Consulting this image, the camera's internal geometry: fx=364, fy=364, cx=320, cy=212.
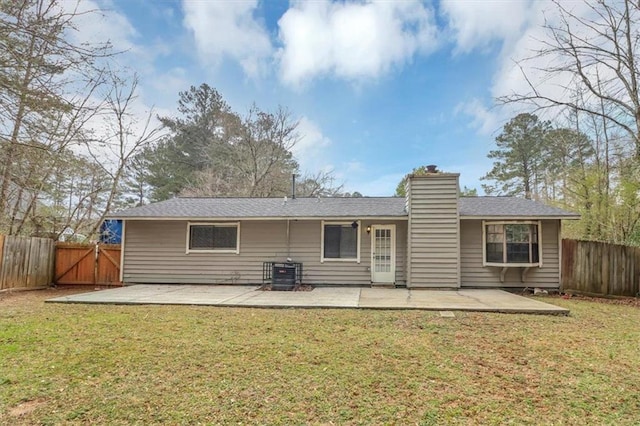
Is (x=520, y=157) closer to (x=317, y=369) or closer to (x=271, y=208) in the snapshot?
(x=271, y=208)

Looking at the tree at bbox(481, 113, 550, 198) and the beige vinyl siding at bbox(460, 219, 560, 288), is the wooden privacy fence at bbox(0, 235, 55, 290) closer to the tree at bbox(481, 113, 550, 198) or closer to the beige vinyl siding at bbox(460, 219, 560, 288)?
the beige vinyl siding at bbox(460, 219, 560, 288)

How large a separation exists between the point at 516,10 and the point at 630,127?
4.55 meters

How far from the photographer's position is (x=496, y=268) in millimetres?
9852

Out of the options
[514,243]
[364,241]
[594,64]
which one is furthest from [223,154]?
[594,64]

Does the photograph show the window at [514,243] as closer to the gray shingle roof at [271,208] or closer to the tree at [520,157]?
the gray shingle roof at [271,208]

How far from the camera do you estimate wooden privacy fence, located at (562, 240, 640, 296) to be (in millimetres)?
9398

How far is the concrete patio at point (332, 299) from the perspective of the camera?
22.8 ft

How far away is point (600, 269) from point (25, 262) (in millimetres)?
15228

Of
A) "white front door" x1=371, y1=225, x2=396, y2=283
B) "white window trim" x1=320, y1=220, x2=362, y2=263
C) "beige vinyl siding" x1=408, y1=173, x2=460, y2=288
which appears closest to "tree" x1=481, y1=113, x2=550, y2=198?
"beige vinyl siding" x1=408, y1=173, x2=460, y2=288

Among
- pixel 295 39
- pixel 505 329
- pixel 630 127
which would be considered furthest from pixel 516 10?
pixel 505 329

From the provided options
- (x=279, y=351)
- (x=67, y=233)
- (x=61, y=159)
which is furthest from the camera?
(x=67, y=233)

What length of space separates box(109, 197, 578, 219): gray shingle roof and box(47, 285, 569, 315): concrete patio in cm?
204

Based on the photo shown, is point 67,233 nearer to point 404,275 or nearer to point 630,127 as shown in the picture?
point 404,275

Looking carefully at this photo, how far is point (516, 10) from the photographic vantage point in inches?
379
